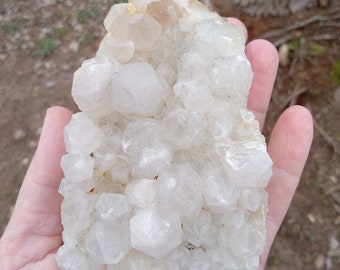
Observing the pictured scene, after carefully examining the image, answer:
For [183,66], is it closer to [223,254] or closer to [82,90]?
[82,90]

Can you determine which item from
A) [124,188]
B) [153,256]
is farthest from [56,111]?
[153,256]

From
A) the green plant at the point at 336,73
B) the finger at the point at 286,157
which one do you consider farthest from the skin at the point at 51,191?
the green plant at the point at 336,73

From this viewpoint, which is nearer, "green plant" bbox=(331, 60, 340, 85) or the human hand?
the human hand

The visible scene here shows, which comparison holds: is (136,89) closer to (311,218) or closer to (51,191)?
(51,191)

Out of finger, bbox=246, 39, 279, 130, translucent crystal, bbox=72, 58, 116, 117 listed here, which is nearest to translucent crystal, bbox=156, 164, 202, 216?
translucent crystal, bbox=72, 58, 116, 117

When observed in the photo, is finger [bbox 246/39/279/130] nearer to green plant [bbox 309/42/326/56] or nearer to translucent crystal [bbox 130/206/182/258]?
translucent crystal [bbox 130/206/182/258]

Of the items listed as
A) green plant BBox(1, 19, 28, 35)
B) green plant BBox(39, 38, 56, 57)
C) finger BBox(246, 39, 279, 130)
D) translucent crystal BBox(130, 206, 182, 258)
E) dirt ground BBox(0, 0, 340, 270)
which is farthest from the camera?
green plant BBox(1, 19, 28, 35)

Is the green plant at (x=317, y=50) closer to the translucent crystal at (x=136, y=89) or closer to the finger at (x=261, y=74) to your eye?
the finger at (x=261, y=74)

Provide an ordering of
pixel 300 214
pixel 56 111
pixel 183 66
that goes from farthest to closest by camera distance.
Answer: pixel 300 214
pixel 56 111
pixel 183 66
